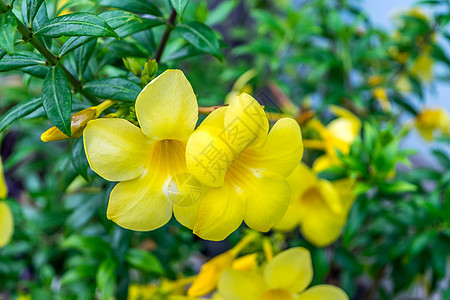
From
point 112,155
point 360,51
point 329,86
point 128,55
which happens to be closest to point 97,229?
point 128,55

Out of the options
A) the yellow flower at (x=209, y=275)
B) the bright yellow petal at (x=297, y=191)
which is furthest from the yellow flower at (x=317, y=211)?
the yellow flower at (x=209, y=275)

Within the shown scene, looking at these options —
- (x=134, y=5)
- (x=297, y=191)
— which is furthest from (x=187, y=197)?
(x=297, y=191)

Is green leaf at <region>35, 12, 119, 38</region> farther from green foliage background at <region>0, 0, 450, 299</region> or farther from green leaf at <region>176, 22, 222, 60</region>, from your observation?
green leaf at <region>176, 22, 222, 60</region>

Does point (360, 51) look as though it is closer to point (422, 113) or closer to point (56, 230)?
point (422, 113)

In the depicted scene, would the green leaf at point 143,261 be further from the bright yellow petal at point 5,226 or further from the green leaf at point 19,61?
the green leaf at point 19,61

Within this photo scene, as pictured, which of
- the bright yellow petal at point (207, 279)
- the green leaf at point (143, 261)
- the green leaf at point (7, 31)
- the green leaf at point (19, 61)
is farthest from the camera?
the green leaf at point (143, 261)

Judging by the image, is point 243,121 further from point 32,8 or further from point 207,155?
point 32,8
